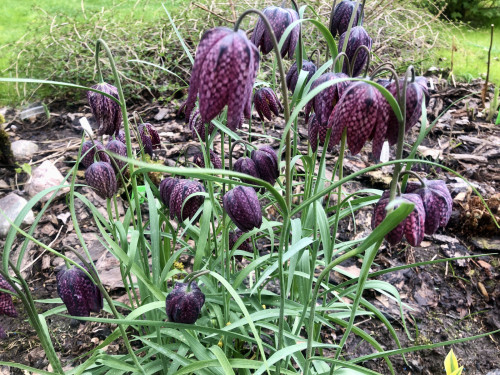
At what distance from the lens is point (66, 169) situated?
258cm

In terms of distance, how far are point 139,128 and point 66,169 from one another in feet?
4.78

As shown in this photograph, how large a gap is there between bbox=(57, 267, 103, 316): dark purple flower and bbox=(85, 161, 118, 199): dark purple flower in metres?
0.21

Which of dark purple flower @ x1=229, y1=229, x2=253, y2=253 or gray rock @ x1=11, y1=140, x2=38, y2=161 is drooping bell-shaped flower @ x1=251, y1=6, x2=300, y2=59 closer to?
dark purple flower @ x1=229, y1=229, x2=253, y2=253

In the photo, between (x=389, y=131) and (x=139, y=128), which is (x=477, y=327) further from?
(x=139, y=128)

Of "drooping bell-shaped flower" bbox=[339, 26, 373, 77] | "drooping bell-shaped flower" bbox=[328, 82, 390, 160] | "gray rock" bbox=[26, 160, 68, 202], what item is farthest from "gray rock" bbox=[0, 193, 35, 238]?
"drooping bell-shaped flower" bbox=[328, 82, 390, 160]

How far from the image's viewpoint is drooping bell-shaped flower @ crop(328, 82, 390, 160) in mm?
789

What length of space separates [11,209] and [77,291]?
140cm

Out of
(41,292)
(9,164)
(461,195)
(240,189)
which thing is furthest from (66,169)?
(461,195)

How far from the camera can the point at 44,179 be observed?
7.88ft

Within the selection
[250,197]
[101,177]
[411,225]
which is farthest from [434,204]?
[101,177]

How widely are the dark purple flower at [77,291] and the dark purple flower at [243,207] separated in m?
0.37

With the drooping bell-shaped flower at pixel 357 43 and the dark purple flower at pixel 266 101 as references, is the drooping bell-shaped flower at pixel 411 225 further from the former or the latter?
the dark purple flower at pixel 266 101

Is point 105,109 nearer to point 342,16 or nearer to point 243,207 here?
point 243,207

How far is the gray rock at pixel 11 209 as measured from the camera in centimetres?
214
